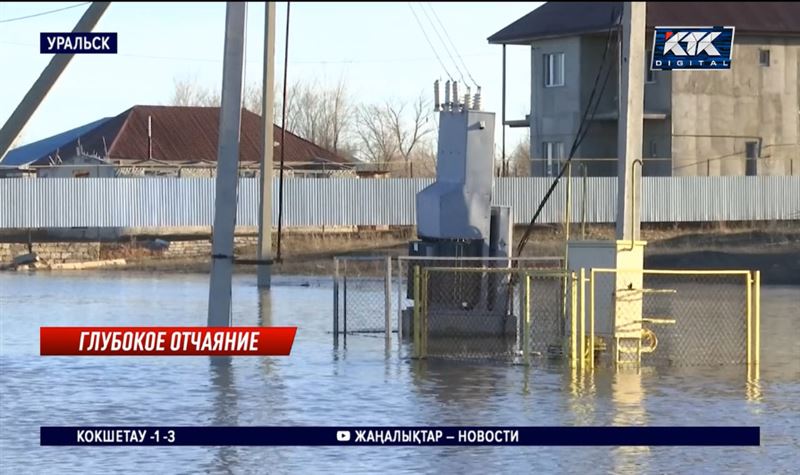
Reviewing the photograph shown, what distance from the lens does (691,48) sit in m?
19.6

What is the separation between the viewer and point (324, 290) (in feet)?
128

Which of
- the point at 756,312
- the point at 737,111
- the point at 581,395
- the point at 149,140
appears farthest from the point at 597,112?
the point at 581,395

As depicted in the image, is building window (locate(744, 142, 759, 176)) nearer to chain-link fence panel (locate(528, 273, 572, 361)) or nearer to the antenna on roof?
the antenna on roof

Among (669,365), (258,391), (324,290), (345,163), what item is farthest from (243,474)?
(345,163)

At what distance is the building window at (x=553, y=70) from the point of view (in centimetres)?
6003

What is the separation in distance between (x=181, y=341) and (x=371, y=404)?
4.14m

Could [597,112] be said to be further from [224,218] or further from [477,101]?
[224,218]

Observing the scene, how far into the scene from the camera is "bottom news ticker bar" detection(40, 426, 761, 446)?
11.8m

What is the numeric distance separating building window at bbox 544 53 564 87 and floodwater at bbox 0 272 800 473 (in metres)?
35.2

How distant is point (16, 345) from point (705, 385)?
10555 millimetres

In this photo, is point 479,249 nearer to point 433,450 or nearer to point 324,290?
point 433,450

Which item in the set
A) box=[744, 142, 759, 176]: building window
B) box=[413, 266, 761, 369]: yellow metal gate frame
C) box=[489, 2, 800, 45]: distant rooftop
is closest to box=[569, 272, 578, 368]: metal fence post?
box=[413, 266, 761, 369]: yellow metal gate frame

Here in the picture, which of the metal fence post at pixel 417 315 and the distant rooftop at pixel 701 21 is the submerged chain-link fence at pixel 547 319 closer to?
the metal fence post at pixel 417 315

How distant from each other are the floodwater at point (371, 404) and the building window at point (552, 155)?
34.2 m
